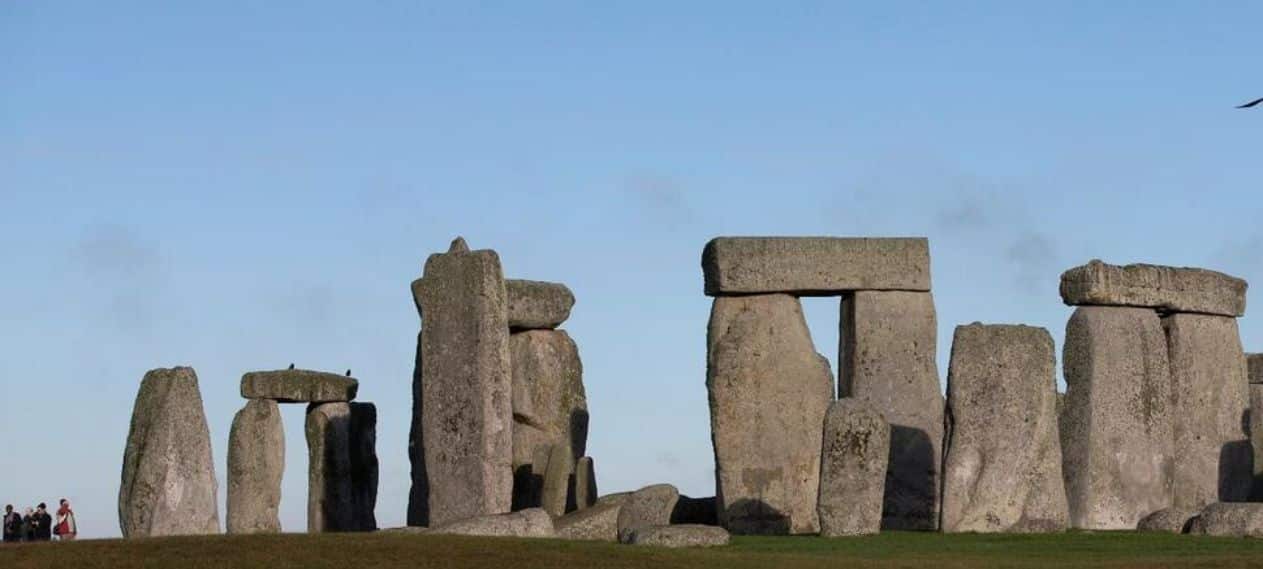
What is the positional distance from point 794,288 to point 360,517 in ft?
26.2

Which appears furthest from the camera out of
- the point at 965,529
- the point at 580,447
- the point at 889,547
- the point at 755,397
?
the point at 580,447

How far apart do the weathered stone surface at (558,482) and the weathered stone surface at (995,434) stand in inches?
206

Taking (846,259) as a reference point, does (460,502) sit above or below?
below

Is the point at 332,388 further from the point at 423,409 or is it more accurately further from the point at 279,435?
the point at 423,409

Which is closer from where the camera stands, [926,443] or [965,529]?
[965,529]

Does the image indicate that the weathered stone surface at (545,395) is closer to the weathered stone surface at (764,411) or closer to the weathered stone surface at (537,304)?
the weathered stone surface at (537,304)

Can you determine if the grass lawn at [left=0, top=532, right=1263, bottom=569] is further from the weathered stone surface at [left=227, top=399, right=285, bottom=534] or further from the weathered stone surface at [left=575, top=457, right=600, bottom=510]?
the weathered stone surface at [left=227, top=399, right=285, bottom=534]

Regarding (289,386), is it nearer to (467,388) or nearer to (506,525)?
(467,388)

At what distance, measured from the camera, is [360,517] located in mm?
41750

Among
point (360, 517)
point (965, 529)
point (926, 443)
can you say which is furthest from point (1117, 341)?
point (360, 517)

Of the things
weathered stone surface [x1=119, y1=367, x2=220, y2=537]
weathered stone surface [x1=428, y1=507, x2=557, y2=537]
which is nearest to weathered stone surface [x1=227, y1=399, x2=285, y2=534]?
weathered stone surface [x1=119, y1=367, x2=220, y2=537]

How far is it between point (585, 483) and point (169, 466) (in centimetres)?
521

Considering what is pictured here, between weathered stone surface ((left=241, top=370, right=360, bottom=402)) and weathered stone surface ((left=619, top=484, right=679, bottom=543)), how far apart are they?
7435mm

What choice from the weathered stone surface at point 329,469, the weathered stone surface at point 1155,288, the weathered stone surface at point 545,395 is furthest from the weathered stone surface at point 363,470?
the weathered stone surface at point 1155,288
